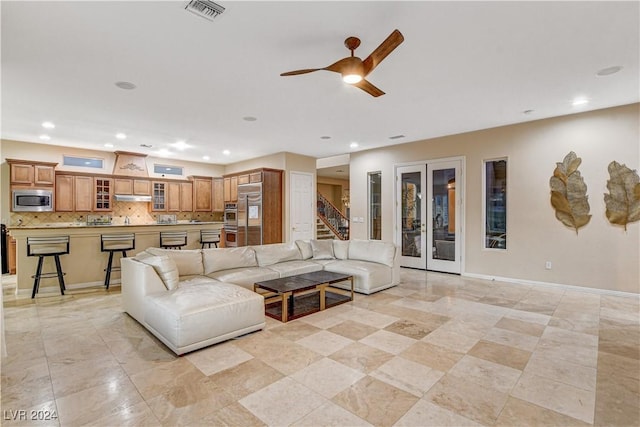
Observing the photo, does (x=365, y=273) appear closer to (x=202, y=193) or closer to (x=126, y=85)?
(x=126, y=85)

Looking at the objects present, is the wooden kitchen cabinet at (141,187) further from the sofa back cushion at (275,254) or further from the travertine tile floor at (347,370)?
the sofa back cushion at (275,254)

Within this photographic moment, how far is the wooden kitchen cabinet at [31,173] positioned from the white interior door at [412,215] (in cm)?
786

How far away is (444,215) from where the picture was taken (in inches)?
260

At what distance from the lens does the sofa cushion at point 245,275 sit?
4.28m

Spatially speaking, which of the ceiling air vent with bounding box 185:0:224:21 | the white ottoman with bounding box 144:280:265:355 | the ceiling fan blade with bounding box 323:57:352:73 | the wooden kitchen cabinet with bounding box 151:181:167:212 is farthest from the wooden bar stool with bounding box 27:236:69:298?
the ceiling fan blade with bounding box 323:57:352:73

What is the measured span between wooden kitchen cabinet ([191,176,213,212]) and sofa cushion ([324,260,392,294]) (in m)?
5.73

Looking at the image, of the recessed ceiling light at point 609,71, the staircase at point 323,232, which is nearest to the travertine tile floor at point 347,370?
the recessed ceiling light at point 609,71

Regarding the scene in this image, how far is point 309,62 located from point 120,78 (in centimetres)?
226

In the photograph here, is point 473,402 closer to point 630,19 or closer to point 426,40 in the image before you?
point 426,40

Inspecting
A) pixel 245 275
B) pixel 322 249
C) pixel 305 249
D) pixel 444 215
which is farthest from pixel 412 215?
pixel 245 275

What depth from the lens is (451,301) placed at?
4484 mm

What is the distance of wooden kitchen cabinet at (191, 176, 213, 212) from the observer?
30.9 feet

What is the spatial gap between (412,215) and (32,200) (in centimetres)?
831

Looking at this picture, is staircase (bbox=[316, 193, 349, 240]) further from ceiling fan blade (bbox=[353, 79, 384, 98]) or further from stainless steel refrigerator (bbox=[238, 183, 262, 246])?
ceiling fan blade (bbox=[353, 79, 384, 98])
